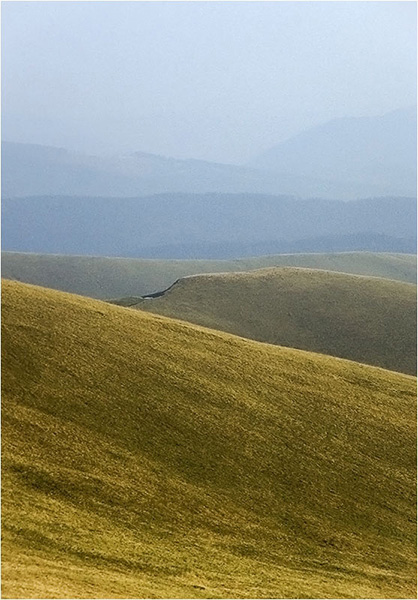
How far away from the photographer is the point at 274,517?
127 ft

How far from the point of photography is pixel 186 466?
40938mm

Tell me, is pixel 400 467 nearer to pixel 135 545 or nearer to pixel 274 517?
pixel 274 517

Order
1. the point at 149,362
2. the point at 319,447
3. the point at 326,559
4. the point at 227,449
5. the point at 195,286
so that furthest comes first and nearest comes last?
the point at 195,286, the point at 149,362, the point at 319,447, the point at 227,449, the point at 326,559

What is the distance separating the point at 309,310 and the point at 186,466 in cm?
8727

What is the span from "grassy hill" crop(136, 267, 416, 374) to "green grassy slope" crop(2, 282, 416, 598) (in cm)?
5230

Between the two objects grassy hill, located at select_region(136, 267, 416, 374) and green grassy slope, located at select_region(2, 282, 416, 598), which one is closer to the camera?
green grassy slope, located at select_region(2, 282, 416, 598)

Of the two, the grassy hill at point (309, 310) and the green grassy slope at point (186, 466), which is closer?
the green grassy slope at point (186, 466)

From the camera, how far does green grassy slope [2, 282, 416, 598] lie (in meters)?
30.5

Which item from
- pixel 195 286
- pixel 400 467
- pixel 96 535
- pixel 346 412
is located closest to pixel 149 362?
pixel 346 412

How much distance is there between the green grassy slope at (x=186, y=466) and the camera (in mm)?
30531

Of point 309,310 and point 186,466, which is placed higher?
point 309,310

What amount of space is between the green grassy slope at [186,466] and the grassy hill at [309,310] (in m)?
52.3

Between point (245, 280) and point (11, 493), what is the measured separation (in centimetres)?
10493

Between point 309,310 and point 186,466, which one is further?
point 309,310
